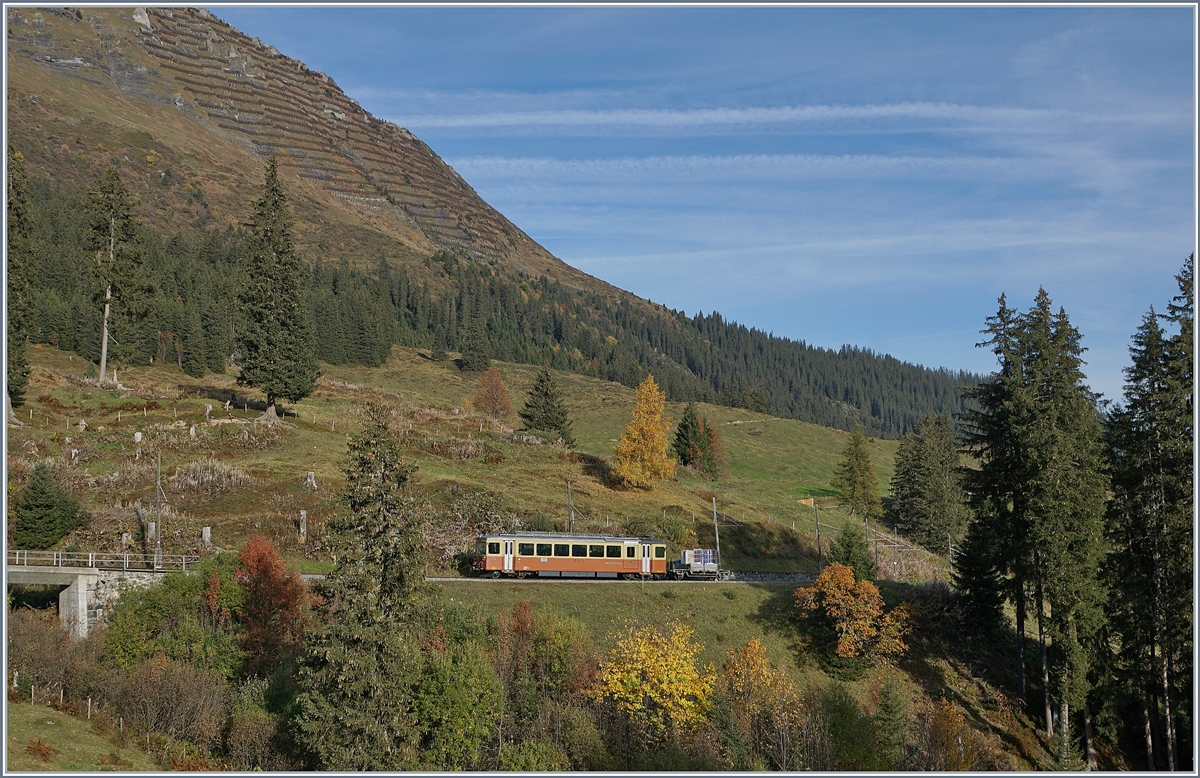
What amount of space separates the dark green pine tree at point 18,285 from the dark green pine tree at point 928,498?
256 ft

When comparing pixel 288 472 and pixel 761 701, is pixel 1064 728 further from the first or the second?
pixel 288 472

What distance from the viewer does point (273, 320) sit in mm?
70625

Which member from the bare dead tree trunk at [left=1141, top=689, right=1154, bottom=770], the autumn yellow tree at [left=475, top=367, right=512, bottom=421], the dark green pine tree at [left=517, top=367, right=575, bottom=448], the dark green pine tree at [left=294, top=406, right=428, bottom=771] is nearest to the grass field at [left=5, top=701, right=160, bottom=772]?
the dark green pine tree at [left=294, top=406, right=428, bottom=771]

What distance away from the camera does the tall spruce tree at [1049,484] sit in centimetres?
4012

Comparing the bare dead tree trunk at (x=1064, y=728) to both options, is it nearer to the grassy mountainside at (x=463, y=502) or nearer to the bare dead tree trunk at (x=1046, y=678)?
the bare dead tree trunk at (x=1046, y=678)

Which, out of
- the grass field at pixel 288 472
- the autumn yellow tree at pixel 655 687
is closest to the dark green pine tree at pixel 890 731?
the autumn yellow tree at pixel 655 687

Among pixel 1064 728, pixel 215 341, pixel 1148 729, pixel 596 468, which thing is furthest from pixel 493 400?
pixel 1148 729

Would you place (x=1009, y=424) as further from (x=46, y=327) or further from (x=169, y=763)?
(x=46, y=327)

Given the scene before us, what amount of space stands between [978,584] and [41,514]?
170 feet

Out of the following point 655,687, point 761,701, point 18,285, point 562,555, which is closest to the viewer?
point 655,687

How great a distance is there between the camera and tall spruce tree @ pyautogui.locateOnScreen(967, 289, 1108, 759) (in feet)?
132

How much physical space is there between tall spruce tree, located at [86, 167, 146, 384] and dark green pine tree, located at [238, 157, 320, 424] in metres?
10.3

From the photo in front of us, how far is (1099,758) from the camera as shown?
138 ft

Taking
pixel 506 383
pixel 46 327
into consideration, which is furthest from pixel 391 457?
pixel 506 383
